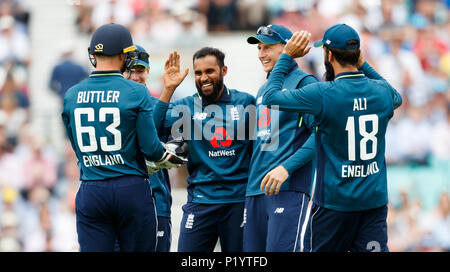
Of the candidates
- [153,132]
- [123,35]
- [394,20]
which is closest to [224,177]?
[153,132]

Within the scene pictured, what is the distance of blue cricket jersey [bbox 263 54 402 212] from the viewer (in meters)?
6.17

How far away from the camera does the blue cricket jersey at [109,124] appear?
6.19m

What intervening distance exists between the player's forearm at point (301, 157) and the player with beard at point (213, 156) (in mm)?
844

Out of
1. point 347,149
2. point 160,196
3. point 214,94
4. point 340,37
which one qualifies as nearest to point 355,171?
point 347,149

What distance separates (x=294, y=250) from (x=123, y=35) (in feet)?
8.29

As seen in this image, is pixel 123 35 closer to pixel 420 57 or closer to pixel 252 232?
pixel 252 232

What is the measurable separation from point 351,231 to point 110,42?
2556 mm

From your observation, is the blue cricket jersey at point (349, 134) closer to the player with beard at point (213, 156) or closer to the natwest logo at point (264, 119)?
the natwest logo at point (264, 119)

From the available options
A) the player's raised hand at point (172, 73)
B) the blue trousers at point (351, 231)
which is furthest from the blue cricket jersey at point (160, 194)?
the blue trousers at point (351, 231)

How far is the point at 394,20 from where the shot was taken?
15.2m

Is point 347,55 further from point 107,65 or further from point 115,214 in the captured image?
point 115,214

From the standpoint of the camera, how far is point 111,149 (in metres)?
6.21

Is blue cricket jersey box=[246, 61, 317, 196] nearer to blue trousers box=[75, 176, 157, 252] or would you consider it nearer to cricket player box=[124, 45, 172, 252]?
cricket player box=[124, 45, 172, 252]

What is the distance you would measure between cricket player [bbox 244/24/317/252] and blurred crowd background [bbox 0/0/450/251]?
234 inches
